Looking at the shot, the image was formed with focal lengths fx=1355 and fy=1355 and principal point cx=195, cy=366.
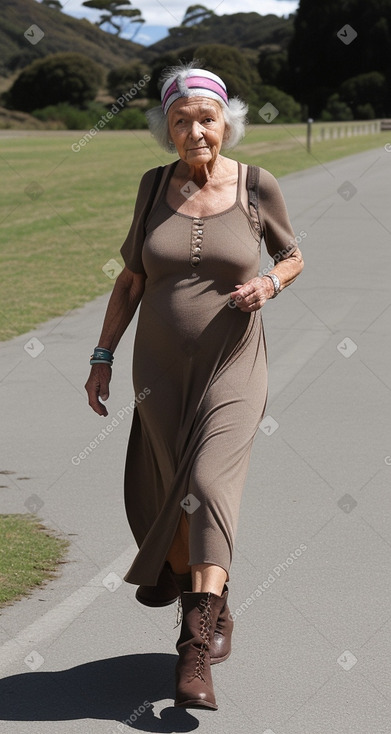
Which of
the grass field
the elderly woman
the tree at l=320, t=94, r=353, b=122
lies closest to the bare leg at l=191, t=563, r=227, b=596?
the elderly woman

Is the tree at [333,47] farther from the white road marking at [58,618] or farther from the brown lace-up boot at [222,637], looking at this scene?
the brown lace-up boot at [222,637]

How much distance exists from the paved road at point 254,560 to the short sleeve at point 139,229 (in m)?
1.37

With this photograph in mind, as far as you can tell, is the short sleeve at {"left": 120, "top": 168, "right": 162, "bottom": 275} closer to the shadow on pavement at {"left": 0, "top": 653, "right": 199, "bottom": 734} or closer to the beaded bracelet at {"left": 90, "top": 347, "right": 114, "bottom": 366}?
the beaded bracelet at {"left": 90, "top": 347, "right": 114, "bottom": 366}

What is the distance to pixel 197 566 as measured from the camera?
4.20m

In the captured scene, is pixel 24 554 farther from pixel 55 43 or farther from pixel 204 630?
pixel 55 43

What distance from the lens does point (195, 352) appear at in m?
4.42

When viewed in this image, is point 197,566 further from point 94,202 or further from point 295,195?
point 94,202

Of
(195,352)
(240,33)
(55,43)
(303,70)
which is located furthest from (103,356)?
(55,43)

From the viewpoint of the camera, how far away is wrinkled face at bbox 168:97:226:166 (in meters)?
4.42

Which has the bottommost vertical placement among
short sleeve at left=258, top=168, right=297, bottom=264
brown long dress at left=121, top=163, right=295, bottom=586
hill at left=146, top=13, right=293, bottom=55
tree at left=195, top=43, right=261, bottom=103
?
hill at left=146, top=13, right=293, bottom=55

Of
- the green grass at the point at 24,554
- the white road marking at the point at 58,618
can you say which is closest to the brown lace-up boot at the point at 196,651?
the white road marking at the point at 58,618

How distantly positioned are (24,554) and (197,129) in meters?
2.28

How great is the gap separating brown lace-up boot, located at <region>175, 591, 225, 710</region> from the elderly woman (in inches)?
2.3

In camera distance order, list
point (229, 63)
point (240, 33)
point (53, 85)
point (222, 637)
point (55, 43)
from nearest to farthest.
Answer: point (222, 637), point (53, 85), point (229, 63), point (240, 33), point (55, 43)
